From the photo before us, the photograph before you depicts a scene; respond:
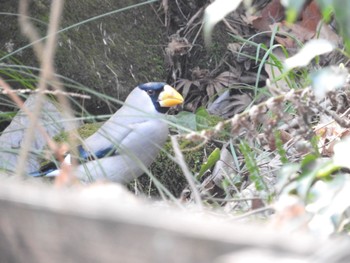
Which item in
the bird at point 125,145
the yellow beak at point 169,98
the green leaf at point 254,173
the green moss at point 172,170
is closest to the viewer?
the green leaf at point 254,173

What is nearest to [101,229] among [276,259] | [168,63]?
→ [276,259]

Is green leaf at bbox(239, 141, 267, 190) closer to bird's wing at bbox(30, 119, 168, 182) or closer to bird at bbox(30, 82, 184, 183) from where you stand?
bird at bbox(30, 82, 184, 183)

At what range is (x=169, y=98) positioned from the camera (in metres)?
4.35

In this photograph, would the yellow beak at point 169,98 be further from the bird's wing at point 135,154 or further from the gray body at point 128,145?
the bird's wing at point 135,154

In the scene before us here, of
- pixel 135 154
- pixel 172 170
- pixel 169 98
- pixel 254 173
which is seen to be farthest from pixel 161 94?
pixel 254 173

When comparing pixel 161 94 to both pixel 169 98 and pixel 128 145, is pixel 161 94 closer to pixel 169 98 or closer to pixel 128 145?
pixel 169 98

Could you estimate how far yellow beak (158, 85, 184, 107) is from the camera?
4.34 metres

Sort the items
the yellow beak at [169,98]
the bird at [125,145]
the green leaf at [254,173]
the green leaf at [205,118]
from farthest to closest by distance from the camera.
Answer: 1. the yellow beak at [169,98]
2. the green leaf at [205,118]
3. the bird at [125,145]
4. the green leaf at [254,173]

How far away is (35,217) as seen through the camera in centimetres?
108

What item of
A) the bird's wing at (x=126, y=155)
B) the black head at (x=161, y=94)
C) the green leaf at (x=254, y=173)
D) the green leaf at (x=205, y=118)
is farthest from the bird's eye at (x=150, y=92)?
the green leaf at (x=254, y=173)

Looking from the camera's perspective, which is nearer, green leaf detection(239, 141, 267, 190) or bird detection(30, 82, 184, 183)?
green leaf detection(239, 141, 267, 190)

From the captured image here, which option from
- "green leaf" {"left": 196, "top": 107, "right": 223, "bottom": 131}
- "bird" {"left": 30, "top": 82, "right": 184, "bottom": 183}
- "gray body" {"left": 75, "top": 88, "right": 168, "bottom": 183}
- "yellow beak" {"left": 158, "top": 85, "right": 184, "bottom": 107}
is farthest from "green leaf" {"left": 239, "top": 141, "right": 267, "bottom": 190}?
"yellow beak" {"left": 158, "top": 85, "right": 184, "bottom": 107}

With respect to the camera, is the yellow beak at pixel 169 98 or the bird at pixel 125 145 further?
the yellow beak at pixel 169 98

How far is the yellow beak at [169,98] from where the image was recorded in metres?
4.34
